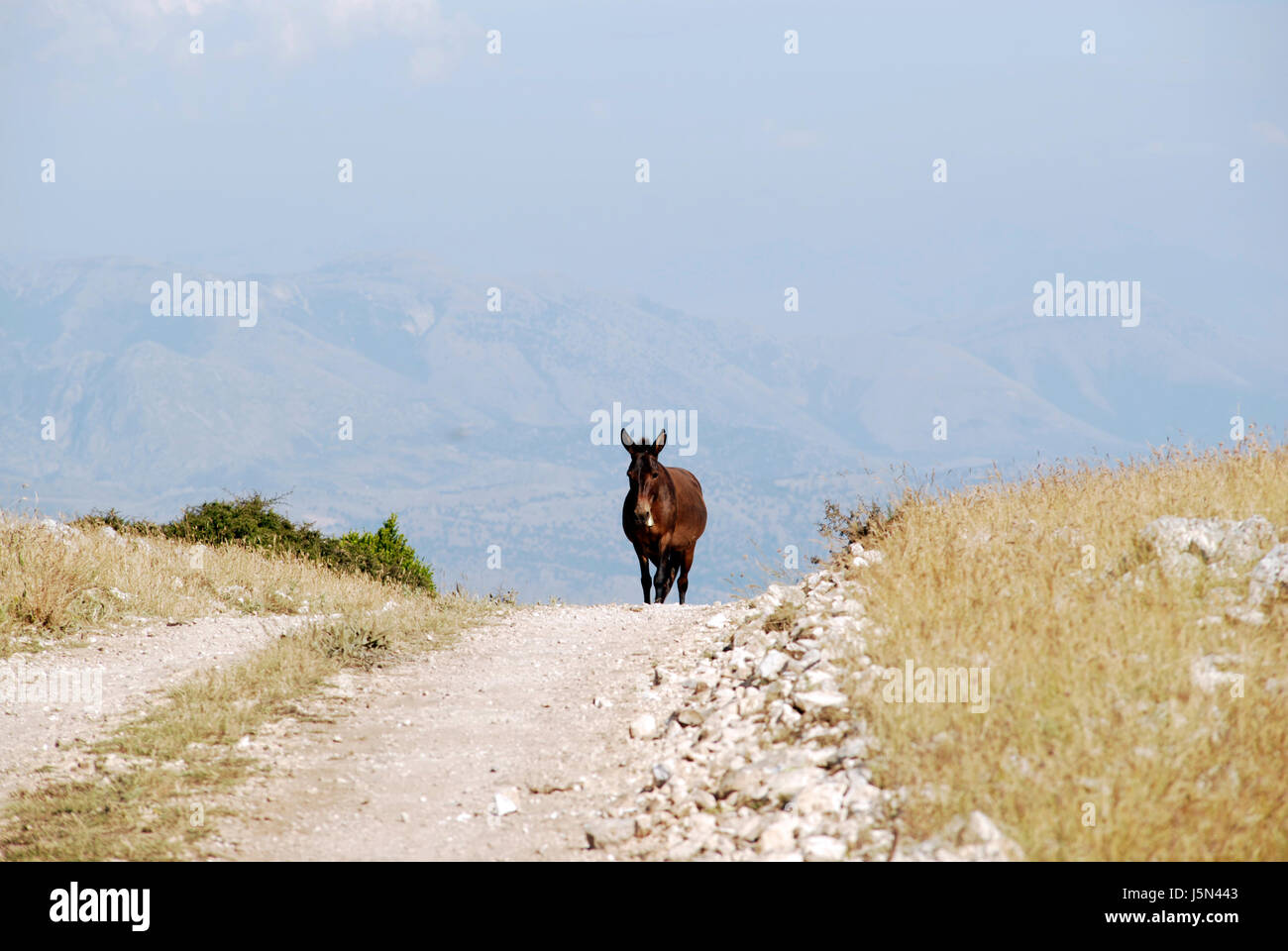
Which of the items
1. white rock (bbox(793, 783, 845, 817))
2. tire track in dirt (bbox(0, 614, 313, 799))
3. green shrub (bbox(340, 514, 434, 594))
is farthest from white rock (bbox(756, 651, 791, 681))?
green shrub (bbox(340, 514, 434, 594))

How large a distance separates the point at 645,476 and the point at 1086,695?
10.3 m

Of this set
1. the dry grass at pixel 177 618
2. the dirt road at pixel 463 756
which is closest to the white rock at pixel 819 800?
the dirt road at pixel 463 756

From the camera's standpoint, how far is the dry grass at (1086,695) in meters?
5.79

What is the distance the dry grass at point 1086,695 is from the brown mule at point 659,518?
6.42 meters

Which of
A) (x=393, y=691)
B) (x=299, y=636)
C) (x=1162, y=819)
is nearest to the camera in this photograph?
(x=1162, y=819)

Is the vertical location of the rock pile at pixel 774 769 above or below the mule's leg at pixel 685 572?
below

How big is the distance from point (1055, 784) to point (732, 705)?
291 centimetres

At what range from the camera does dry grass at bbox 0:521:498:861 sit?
719 centimetres

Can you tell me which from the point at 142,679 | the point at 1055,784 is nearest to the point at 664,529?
the point at 142,679

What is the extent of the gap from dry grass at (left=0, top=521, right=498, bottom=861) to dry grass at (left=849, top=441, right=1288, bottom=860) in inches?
178

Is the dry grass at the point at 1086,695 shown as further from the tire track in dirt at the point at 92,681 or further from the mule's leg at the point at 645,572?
the mule's leg at the point at 645,572

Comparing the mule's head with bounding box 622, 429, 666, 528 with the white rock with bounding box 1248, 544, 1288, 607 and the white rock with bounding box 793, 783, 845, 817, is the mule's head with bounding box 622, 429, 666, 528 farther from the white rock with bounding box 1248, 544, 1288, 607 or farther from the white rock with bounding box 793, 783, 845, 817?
the white rock with bounding box 793, 783, 845, 817
